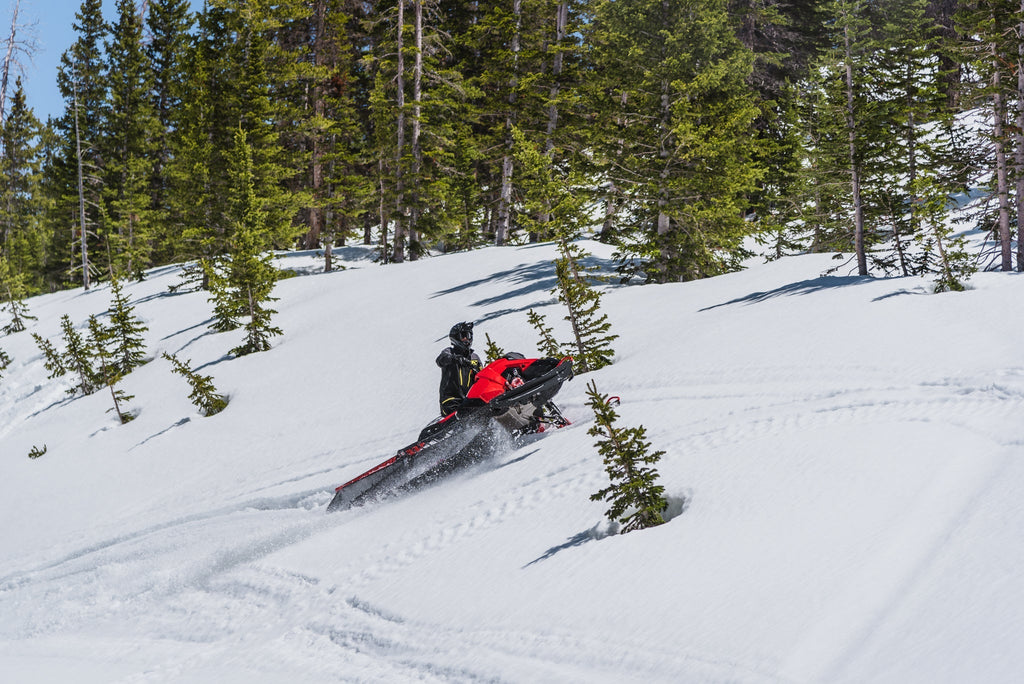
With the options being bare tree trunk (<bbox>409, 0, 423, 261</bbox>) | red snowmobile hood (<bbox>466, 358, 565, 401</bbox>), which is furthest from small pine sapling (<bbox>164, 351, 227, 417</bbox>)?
bare tree trunk (<bbox>409, 0, 423, 261</bbox>)

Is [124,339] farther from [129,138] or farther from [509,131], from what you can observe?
[129,138]

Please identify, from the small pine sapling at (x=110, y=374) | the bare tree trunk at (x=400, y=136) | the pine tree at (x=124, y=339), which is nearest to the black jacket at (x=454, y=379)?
the small pine sapling at (x=110, y=374)

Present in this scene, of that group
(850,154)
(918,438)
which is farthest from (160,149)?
(918,438)

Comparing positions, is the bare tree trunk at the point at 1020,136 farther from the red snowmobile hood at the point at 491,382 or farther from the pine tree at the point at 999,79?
the red snowmobile hood at the point at 491,382

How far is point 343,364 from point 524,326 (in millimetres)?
4325

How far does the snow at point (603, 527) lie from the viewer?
446cm

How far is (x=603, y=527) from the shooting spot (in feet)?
21.0

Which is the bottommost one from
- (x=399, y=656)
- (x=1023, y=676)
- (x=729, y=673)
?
(x=399, y=656)

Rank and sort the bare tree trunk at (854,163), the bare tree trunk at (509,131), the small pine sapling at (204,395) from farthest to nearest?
the bare tree trunk at (509,131), the bare tree trunk at (854,163), the small pine sapling at (204,395)

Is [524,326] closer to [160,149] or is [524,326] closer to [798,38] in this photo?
[798,38]

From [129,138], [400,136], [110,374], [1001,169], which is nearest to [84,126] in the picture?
[129,138]

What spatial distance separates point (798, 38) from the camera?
37.2 meters

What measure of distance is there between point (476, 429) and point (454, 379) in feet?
2.45

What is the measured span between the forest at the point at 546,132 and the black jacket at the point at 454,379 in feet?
19.1
